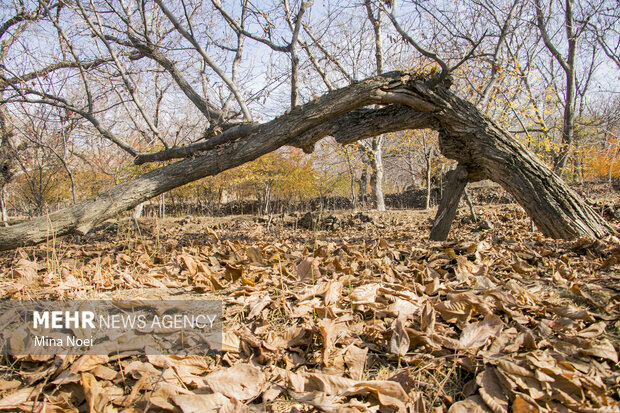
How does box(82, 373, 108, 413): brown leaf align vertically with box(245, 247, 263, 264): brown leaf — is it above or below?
below

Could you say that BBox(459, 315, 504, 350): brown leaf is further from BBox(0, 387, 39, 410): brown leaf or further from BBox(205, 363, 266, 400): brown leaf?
BBox(0, 387, 39, 410): brown leaf

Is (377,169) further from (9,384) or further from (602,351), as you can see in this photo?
(9,384)

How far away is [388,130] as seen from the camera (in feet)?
13.8

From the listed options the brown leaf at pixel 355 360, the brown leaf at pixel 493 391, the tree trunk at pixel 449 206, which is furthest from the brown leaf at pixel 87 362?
the tree trunk at pixel 449 206

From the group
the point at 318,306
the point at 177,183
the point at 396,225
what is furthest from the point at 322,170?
the point at 318,306

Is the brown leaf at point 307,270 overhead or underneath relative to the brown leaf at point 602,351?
overhead

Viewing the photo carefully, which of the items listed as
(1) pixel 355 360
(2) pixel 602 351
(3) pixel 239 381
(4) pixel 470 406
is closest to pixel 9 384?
(3) pixel 239 381

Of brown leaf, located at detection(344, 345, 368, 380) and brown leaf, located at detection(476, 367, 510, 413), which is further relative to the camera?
brown leaf, located at detection(344, 345, 368, 380)

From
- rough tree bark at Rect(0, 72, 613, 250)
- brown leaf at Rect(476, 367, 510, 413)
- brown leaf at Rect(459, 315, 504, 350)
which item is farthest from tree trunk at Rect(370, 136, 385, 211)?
brown leaf at Rect(476, 367, 510, 413)

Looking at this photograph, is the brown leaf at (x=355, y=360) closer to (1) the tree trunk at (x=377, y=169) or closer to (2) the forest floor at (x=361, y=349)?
(2) the forest floor at (x=361, y=349)

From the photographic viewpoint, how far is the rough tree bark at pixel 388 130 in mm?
3348

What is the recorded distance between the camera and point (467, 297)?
1608 millimetres

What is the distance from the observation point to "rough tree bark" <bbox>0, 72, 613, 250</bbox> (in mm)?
3348

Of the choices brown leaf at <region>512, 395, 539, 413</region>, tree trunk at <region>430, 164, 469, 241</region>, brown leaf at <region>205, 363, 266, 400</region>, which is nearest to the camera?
brown leaf at <region>512, 395, 539, 413</region>
